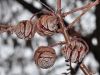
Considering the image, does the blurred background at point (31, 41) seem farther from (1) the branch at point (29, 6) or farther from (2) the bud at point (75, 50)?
(2) the bud at point (75, 50)

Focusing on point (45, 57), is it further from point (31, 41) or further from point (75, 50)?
point (31, 41)

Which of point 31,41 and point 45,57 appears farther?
point 31,41

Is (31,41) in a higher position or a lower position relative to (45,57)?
higher

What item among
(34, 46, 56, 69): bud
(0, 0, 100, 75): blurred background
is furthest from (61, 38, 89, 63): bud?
(0, 0, 100, 75): blurred background

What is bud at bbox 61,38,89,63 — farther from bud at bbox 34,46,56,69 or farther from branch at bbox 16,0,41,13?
branch at bbox 16,0,41,13

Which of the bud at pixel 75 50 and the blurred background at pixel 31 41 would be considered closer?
the bud at pixel 75 50

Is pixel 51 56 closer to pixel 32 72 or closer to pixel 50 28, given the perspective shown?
pixel 50 28

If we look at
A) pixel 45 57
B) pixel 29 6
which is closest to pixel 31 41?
pixel 29 6

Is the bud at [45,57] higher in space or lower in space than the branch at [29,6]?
lower

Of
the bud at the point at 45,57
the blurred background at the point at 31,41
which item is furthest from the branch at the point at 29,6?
the bud at the point at 45,57
